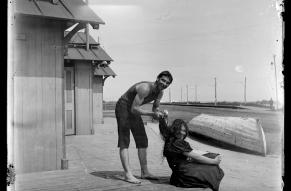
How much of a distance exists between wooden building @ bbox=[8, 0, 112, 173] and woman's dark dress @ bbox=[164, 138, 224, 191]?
177cm

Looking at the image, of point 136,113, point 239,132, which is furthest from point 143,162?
point 239,132

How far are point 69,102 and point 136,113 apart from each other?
17.9 feet

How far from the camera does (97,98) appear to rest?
33.0ft

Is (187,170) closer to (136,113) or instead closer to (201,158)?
(201,158)

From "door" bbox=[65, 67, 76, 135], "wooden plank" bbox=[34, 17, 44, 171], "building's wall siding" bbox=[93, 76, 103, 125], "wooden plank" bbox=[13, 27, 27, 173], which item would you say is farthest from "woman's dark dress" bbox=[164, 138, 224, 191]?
"building's wall siding" bbox=[93, 76, 103, 125]

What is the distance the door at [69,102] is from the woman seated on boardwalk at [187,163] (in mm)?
5482

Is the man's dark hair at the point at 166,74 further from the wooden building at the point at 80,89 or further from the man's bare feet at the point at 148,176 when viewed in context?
the wooden building at the point at 80,89

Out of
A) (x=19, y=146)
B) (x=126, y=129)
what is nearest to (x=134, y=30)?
(x=126, y=129)

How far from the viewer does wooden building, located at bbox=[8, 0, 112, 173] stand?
4.59 meters

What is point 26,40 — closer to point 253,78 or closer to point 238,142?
point 253,78

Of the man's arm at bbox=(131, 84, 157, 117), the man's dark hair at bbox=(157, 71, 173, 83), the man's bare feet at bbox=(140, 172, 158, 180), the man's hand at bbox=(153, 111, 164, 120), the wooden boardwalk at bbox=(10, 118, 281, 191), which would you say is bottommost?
the wooden boardwalk at bbox=(10, 118, 281, 191)

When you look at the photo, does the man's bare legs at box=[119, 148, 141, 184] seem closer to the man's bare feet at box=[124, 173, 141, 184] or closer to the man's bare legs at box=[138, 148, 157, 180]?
the man's bare feet at box=[124, 173, 141, 184]

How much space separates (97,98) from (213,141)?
11.9 feet

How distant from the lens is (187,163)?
3.96 meters
